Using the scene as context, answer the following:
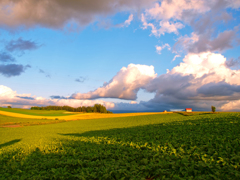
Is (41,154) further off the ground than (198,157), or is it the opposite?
(198,157)

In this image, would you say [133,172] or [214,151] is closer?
[133,172]

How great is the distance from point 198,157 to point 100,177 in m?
6.26

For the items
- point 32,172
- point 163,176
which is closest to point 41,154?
point 32,172

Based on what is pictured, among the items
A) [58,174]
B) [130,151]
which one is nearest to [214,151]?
[130,151]

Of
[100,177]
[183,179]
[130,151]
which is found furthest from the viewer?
[130,151]

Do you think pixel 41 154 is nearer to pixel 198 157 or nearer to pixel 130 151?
pixel 130 151

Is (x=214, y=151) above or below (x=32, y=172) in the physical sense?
above

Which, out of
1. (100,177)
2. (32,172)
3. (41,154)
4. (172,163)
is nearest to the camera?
(100,177)

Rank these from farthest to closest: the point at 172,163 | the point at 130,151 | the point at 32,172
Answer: the point at 130,151
the point at 32,172
the point at 172,163

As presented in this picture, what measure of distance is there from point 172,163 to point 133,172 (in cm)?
240

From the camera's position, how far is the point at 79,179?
817 centimetres

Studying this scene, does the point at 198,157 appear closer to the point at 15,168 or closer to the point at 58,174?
the point at 58,174

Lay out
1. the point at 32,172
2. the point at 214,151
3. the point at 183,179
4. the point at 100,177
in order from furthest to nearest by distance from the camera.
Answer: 1. the point at 214,151
2. the point at 32,172
3. the point at 100,177
4. the point at 183,179

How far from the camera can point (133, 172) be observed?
8.22m
